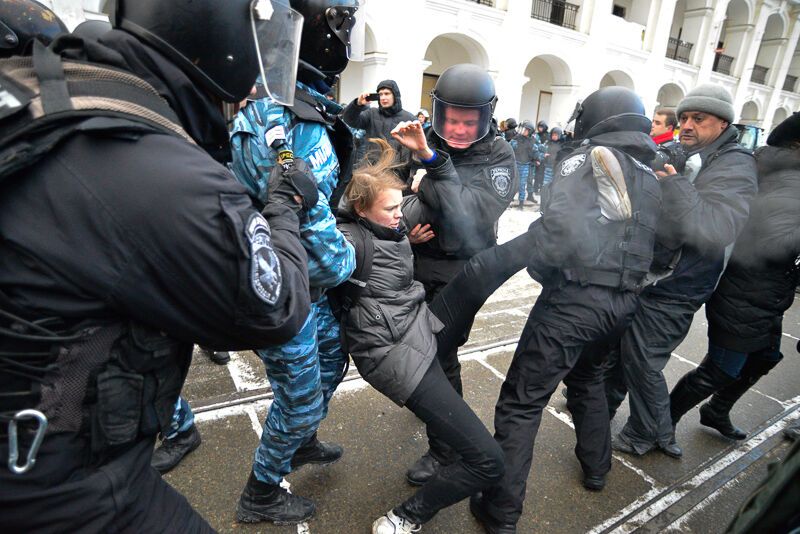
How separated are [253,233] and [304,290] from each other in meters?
0.23

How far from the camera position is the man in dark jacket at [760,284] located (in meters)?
2.43

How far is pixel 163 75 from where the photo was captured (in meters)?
0.95

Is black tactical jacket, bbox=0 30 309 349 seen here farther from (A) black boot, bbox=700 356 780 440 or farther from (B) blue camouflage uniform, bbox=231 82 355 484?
(A) black boot, bbox=700 356 780 440

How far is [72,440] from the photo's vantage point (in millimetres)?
892

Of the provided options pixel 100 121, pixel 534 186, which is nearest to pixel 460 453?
pixel 100 121

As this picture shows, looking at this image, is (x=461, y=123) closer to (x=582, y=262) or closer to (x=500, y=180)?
(x=500, y=180)

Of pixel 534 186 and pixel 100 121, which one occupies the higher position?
pixel 100 121

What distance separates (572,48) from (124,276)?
64.5 ft

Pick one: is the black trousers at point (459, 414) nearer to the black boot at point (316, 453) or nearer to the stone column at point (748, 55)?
the black boot at point (316, 453)

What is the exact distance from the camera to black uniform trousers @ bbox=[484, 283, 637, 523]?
198 cm

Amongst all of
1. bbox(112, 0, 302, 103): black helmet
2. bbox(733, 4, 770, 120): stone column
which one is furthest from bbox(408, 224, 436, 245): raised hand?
bbox(733, 4, 770, 120): stone column

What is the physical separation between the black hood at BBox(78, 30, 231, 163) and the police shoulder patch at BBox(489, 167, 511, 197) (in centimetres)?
162

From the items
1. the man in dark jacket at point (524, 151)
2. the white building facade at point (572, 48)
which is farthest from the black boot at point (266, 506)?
the man in dark jacket at point (524, 151)

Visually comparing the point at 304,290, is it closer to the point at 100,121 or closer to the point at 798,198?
the point at 100,121
